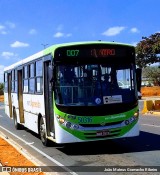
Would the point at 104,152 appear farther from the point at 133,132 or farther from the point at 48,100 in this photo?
the point at 48,100

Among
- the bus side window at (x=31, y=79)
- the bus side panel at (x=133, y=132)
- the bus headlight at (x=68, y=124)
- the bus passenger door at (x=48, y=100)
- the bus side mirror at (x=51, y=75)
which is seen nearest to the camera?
the bus headlight at (x=68, y=124)

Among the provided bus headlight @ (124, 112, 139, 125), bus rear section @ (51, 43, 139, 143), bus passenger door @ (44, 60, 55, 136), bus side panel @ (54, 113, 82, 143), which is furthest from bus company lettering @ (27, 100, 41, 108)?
bus headlight @ (124, 112, 139, 125)

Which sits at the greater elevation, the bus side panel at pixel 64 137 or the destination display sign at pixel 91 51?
the destination display sign at pixel 91 51

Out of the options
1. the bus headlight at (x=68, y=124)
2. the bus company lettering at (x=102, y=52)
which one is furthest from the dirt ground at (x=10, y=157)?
the bus company lettering at (x=102, y=52)

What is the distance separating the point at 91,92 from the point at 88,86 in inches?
7.2

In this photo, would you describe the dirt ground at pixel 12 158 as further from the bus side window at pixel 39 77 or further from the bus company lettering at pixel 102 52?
the bus company lettering at pixel 102 52

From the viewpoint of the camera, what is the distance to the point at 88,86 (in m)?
11.6

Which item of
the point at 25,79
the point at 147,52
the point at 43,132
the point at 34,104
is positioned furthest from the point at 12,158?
the point at 147,52

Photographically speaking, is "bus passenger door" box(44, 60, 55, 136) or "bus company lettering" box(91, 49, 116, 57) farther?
"bus passenger door" box(44, 60, 55, 136)

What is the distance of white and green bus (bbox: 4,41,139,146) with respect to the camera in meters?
11.5

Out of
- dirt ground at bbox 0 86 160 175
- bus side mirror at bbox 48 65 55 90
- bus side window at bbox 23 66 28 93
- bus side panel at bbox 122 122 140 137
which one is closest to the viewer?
dirt ground at bbox 0 86 160 175

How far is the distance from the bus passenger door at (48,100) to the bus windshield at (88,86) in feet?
2.32

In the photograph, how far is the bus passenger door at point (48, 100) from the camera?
12.4 metres

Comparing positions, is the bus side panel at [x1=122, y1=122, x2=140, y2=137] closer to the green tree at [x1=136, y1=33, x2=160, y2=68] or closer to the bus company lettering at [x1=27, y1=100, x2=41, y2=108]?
the bus company lettering at [x1=27, y1=100, x2=41, y2=108]
